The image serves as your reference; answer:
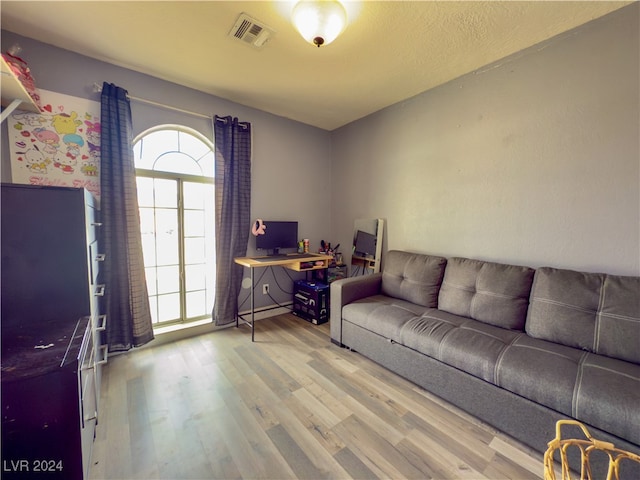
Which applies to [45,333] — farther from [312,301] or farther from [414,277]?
[414,277]

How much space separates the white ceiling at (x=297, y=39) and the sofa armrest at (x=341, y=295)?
197 centimetres

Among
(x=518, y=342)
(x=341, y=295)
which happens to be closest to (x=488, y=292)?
(x=518, y=342)

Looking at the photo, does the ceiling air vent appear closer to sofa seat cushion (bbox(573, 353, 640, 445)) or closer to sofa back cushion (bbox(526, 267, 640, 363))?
sofa back cushion (bbox(526, 267, 640, 363))

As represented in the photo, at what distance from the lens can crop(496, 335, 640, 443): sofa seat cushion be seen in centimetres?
116

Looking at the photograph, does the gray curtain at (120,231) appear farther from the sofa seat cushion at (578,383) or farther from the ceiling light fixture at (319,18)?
the sofa seat cushion at (578,383)

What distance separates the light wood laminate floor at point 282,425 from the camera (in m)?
1.33

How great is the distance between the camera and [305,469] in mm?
1320

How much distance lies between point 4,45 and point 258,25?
6.05ft

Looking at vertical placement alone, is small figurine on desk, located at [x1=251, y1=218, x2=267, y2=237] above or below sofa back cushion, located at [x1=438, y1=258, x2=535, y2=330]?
above

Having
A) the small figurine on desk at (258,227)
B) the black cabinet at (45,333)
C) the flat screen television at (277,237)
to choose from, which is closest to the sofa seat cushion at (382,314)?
the flat screen television at (277,237)

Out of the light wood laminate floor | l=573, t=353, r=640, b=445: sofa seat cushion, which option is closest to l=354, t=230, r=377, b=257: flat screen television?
the light wood laminate floor

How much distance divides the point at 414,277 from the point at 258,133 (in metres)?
2.45

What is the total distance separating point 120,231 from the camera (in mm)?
2254

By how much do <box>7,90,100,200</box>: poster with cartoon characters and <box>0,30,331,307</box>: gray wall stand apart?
7cm
